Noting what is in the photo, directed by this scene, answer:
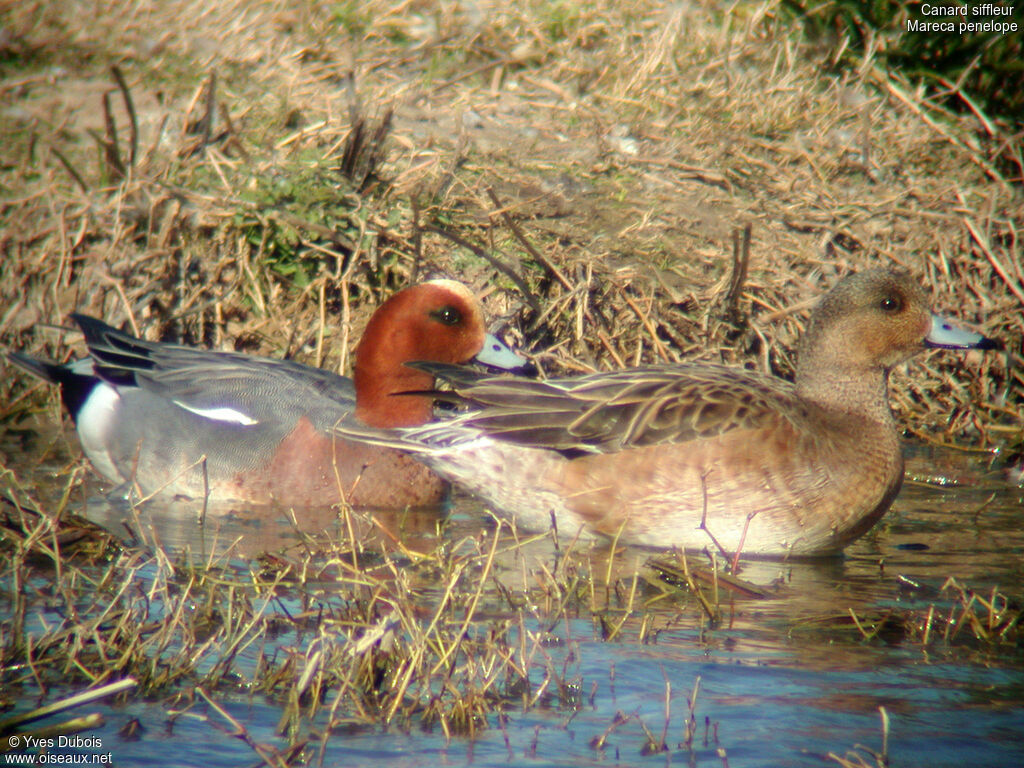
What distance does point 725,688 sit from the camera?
2.67 meters

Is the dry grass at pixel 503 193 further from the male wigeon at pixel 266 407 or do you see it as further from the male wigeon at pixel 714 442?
the male wigeon at pixel 266 407

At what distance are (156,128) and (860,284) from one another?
3.36 m

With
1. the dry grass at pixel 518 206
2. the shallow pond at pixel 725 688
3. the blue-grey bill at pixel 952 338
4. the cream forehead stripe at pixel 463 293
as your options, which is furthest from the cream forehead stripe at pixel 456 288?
the blue-grey bill at pixel 952 338

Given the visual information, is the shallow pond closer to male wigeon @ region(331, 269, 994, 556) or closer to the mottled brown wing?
male wigeon @ region(331, 269, 994, 556)

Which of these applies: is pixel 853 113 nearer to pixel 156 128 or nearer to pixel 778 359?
pixel 778 359

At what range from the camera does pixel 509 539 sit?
13.3 feet

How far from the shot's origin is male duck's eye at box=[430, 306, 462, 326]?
184 inches

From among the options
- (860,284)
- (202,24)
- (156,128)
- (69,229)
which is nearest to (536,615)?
(860,284)

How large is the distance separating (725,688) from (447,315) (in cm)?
232

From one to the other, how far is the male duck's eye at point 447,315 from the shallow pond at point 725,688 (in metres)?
1.17

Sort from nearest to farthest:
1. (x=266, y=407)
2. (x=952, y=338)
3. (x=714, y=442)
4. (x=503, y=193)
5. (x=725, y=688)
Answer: (x=725, y=688)
(x=714, y=442)
(x=952, y=338)
(x=266, y=407)
(x=503, y=193)

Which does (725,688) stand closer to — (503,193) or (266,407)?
(266,407)

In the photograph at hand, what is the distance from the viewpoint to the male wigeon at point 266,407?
15.0ft

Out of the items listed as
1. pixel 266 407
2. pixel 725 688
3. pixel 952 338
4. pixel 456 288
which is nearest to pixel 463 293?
pixel 456 288
